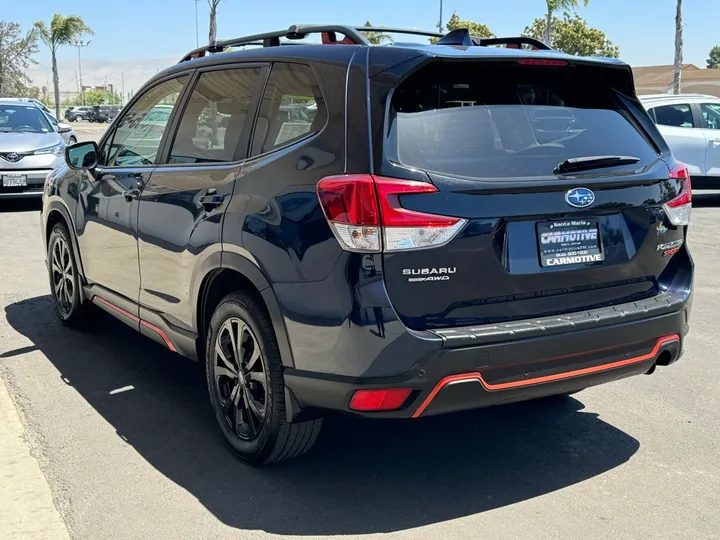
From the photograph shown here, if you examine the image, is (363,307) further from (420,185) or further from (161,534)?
(161,534)

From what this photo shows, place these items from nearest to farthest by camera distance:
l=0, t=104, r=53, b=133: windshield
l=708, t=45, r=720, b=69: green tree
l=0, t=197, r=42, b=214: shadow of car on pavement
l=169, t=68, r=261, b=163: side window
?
l=169, t=68, r=261, b=163: side window, l=0, t=197, r=42, b=214: shadow of car on pavement, l=0, t=104, r=53, b=133: windshield, l=708, t=45, r=720, b=69: green tree

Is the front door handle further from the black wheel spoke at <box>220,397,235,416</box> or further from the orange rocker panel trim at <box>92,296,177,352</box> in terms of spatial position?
the black wheel spoke at <box>220,397,235,416</box>

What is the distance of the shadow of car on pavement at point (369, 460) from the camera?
11.5ft

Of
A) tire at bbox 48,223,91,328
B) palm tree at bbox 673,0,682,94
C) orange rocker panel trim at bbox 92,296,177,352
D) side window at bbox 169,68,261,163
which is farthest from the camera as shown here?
palm tree at bbox 673,0,682,94

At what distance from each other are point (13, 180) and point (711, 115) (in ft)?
37.9

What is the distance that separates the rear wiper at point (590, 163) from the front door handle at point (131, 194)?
7.97 feet

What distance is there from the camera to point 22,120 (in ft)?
46.9

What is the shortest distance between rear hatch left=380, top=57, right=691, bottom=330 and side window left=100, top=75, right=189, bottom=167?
75.0 inches

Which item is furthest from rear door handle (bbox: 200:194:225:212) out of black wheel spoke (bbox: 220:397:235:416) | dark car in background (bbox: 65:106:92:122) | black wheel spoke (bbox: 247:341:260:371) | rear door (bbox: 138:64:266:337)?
dark car in background (bbox: 65:106:92:122)

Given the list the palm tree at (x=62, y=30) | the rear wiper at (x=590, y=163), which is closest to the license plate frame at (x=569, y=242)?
the rear wiper at (x=590, y=163)

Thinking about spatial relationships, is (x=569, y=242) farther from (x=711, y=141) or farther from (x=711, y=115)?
(x=711, y=115)

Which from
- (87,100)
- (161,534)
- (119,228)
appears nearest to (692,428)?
(161,534)

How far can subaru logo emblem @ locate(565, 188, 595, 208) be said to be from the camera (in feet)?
11.3

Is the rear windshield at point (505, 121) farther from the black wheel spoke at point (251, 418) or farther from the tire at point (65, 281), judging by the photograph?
the tire at point (65, 281)
